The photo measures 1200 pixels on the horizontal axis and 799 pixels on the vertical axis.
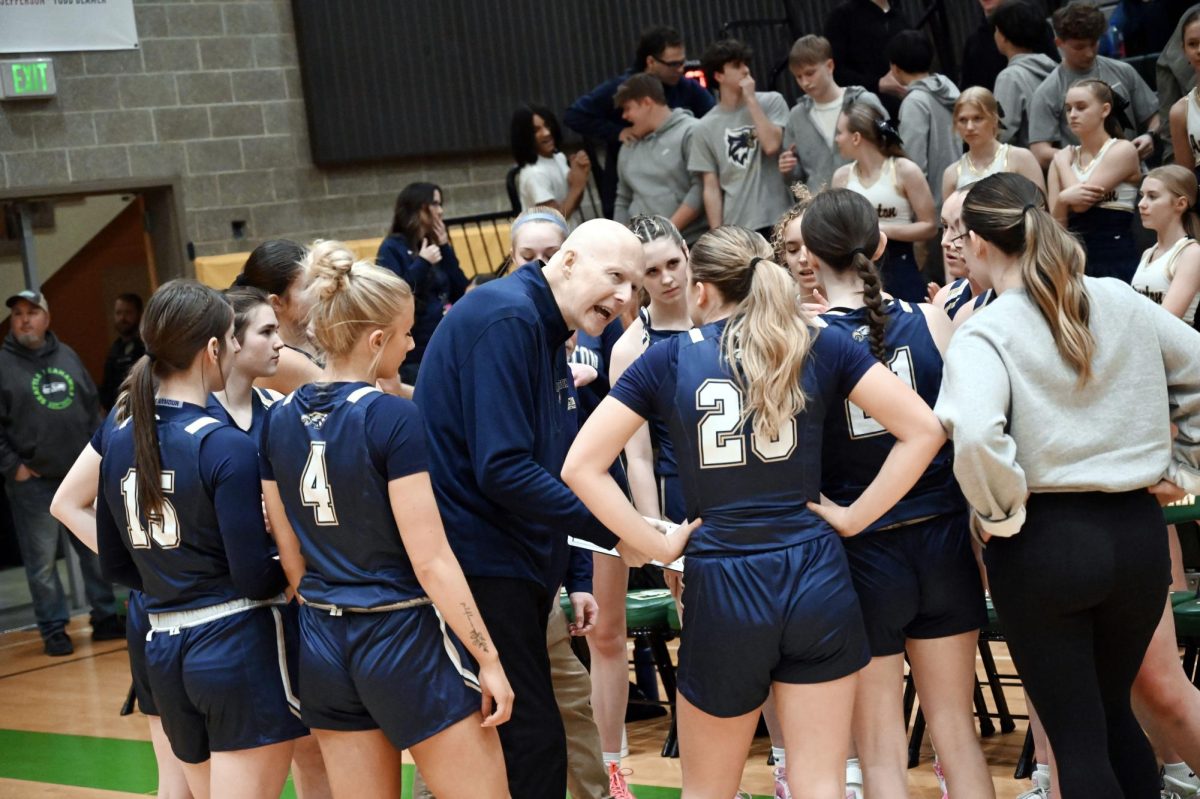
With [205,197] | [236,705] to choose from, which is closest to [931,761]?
[236,705]

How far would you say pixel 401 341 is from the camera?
9.18ft

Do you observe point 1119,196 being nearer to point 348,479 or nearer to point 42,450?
point 348,479

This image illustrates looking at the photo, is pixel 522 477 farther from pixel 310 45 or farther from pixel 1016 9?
pixel 310 45

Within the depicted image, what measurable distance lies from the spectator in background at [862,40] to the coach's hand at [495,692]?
645cm

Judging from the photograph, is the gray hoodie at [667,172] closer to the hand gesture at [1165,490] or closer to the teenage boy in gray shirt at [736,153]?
the teenage boy in gray shirt at [736,153]

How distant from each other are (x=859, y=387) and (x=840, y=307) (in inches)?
13.9

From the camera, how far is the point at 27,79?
8.90 metres

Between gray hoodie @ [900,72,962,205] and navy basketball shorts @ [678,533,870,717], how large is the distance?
4559 mm

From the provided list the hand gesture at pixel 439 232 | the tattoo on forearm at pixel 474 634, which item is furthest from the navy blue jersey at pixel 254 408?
the hand gesture at pixel 439 232

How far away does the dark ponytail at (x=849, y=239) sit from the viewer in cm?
306

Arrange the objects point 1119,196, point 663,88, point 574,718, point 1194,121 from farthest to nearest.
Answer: point 663,88 < point 1194,121 < point 1119,196 < point 574,718

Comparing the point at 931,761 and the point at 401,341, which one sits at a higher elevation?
the point at 401,341

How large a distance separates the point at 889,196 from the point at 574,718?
3534 millimetres

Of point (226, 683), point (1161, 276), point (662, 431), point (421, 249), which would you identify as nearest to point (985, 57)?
point (1161, 276)
